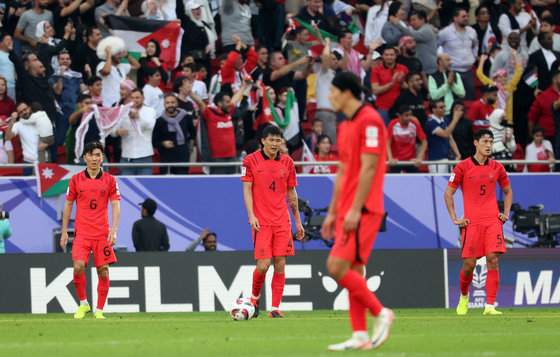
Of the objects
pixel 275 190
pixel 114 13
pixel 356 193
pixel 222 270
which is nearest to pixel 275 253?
pixel 275 190

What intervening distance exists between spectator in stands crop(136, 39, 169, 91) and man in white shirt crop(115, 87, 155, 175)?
155 cm

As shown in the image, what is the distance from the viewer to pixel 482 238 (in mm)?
13281

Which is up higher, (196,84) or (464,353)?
(196,84)

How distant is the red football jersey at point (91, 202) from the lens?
13.3 meters

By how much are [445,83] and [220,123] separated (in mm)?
5342

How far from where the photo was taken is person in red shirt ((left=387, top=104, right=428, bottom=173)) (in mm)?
18938

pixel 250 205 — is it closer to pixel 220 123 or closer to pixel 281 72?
pixel 220 123

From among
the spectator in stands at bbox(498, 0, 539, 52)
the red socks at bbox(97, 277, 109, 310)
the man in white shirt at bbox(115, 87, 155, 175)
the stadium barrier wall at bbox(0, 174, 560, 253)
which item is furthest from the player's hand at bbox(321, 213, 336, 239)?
the spectator in stands at bbox(498, 0, 539, 52)

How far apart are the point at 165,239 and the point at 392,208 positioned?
477 cm

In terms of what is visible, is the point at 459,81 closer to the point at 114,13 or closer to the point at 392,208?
the point at 392,208

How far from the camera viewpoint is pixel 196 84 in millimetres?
19281

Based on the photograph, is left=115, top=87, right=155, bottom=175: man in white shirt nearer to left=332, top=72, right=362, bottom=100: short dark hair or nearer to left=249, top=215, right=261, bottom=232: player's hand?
left=249, top=215, right=261, bottom=232: player's hand

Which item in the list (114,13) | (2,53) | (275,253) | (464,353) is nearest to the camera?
(464,353)

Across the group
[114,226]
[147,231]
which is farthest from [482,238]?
[147,231]
